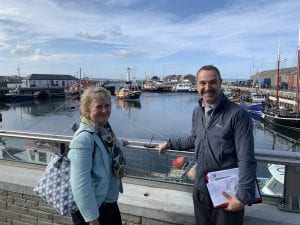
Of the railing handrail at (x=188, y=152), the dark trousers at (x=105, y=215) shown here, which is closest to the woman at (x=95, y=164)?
the dark trousers at (x=105, y=215)

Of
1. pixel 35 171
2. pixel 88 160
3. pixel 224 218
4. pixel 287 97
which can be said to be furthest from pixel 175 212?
pixel 287 97

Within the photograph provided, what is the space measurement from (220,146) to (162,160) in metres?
2.15

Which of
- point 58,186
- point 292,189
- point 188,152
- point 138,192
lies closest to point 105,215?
point 58,186

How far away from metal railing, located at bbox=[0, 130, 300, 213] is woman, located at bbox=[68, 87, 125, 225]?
110 cm

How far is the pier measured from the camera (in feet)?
10.0

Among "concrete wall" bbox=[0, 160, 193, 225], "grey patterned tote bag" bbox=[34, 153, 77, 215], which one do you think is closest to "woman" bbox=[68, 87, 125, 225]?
"grey patterned tote bag" bbox=[34, 153, 77, 215]

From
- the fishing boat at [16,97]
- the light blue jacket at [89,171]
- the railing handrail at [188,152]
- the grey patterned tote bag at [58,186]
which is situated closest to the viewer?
the light blue jacket at [89,171]

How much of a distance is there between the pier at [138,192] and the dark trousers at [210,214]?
1.95 feet

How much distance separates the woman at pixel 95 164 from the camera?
2.21 metres

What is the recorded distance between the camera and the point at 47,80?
326 feet

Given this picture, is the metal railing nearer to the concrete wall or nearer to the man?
the concrete wall

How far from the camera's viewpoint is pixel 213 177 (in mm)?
2424

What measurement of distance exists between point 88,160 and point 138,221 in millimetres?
1473

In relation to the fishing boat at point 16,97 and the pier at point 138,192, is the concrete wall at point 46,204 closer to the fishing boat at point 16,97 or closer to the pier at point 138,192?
the pier at point 138,192
